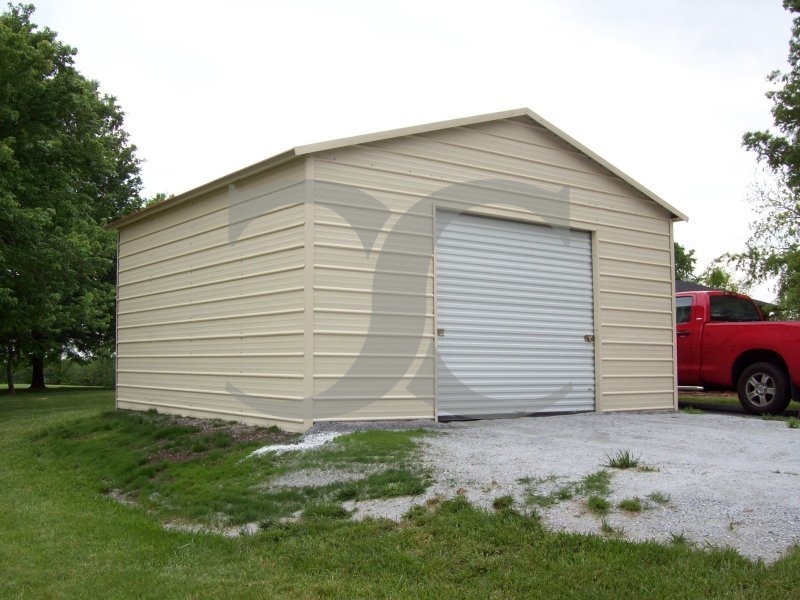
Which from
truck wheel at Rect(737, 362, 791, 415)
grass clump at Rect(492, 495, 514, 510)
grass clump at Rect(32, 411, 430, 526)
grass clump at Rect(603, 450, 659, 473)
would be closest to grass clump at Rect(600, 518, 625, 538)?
grass clump at Rect(492, 495, 514, 510)

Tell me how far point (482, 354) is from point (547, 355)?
1.32m

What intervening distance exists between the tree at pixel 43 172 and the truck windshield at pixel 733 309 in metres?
15.3

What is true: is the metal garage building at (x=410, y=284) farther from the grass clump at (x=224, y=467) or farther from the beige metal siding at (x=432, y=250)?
the grass clump at (x=224, y=467)

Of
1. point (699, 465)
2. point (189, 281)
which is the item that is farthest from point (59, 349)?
point (699, 465)

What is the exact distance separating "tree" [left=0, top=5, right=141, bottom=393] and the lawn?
487 inches

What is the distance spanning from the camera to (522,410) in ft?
36.0

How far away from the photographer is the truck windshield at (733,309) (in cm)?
1297

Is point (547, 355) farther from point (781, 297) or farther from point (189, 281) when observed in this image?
point (781, 297)

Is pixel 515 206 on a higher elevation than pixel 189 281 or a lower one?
higher

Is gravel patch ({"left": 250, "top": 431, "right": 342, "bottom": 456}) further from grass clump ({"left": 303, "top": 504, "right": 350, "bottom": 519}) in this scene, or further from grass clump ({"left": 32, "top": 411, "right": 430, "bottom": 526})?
grass clump ({"left": 303, "top": 504, "right": 350, "bottom": 519})

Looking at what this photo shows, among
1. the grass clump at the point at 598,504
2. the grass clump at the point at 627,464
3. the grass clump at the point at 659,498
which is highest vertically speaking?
the grass clump at the point at 627,464


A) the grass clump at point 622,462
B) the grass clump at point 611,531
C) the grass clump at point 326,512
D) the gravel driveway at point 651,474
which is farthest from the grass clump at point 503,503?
the grass clump at point 622,462

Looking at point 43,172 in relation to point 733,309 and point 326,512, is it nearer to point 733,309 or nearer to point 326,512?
point 733,309

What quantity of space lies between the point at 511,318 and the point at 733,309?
4.57 meters
